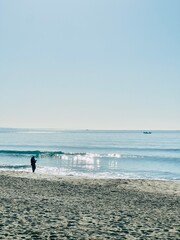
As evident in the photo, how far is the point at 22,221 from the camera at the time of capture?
12.5 meters

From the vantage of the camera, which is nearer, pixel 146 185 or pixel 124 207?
pixel 124 207

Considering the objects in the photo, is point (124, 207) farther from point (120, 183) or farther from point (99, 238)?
point (120, 183)

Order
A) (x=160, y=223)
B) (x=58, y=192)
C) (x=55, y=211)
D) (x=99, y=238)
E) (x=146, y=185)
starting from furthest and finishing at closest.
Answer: (x=146, y=185) < (x=58, y=192) < (x=55, y=211) < (x=160, y=223) < (x=99, y=238)

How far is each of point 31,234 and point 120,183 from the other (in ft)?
68.5

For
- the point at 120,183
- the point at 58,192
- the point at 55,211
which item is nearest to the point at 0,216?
the point at 55,211

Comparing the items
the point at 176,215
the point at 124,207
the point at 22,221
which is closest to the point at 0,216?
the point at 22,221

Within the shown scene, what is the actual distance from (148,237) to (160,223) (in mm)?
2738

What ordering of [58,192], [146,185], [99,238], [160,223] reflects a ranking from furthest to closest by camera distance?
[146,185]
[58,192]
[160,223]
[99,238]

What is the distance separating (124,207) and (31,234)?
755cm

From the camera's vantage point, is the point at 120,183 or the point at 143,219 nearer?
the point at 143,219

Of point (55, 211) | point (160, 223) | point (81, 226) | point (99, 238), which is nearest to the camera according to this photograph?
point (99, 238)

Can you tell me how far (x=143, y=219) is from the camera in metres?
14.4

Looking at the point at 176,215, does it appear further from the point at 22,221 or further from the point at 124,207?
the point at 22,221

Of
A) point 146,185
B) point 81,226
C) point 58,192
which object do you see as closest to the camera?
point 81,226
